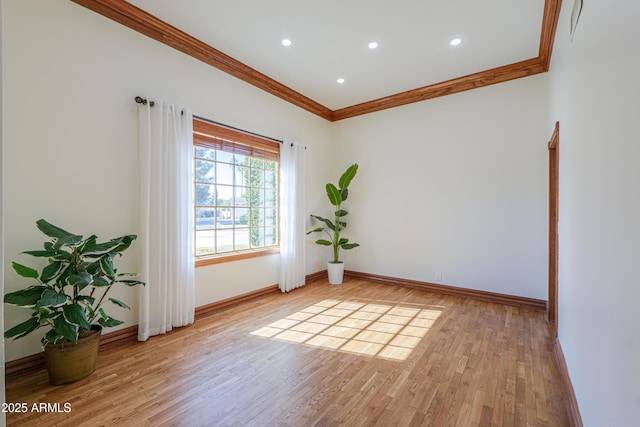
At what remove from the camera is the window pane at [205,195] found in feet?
11.5

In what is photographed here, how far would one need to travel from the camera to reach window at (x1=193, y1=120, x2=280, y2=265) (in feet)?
11.6

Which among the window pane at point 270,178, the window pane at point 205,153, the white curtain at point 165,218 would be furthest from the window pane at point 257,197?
the white curtain at point 165,218

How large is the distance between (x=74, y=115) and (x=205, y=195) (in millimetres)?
1434

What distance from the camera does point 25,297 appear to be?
1.95 metres

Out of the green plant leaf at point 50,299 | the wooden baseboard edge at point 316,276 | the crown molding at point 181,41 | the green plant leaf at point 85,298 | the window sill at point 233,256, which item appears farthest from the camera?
the wooden baseboard edge at point 316,276

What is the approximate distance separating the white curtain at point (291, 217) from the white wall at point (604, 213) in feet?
10.7

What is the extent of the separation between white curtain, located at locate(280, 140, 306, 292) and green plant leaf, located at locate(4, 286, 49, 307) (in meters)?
2.79

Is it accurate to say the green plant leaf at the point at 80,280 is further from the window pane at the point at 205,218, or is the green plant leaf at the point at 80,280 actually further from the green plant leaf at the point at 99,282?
the window pane at the point at 205,218

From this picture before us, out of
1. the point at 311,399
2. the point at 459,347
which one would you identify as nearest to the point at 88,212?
the point at 311,399

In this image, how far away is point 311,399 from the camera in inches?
79.3

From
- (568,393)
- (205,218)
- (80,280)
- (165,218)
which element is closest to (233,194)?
(205,218)

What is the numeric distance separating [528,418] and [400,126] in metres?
4.02

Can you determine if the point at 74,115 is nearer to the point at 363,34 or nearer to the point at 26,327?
the point at 26,327

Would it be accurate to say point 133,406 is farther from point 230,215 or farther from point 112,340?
point 230,215
